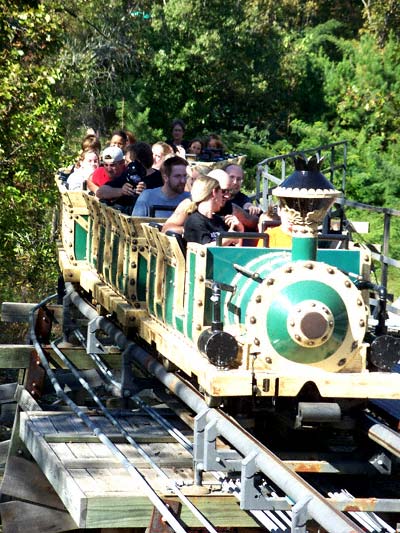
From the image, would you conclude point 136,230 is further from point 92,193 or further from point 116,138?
point 116,138

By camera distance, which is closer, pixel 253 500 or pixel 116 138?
pixel 253 500

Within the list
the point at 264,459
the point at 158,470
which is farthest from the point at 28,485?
the point at 264,459

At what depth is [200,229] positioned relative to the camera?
28.1ft

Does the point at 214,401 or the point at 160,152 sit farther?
the point at 160,152

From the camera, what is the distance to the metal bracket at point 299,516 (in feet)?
19.5

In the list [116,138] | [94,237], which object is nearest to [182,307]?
[94,237]

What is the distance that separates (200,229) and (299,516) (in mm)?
2977

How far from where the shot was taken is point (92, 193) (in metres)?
12.7

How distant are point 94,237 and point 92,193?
606 mm

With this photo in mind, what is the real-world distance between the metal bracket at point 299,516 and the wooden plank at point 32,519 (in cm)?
237

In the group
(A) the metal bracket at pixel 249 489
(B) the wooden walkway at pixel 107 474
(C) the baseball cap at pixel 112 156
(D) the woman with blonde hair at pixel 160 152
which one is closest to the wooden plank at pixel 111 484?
(B) the wooden walkway at pixel 107 474

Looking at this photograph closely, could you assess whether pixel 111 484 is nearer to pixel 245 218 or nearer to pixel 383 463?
pixel 383 463

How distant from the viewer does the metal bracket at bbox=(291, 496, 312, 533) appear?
596 cm

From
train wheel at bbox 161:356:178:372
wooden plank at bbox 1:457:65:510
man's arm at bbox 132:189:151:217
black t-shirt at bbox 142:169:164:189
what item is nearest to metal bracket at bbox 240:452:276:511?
wooden plank at bbox 1:457:65:510
